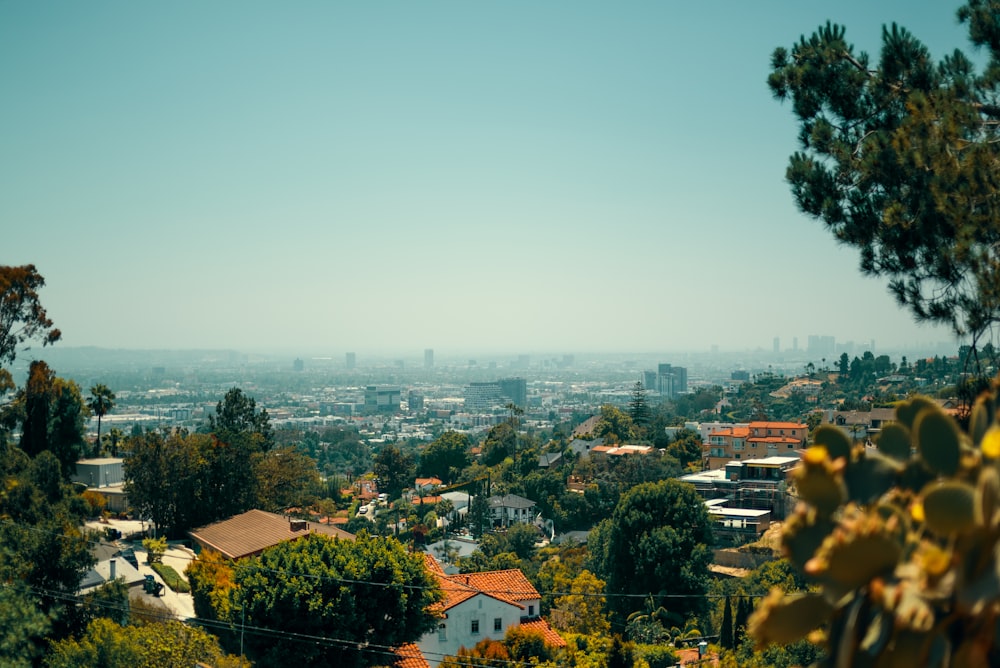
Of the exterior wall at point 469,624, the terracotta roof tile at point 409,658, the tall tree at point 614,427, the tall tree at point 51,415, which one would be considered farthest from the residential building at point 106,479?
the tall tree at point 614,427

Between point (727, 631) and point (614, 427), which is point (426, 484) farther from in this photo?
point (727, 631)

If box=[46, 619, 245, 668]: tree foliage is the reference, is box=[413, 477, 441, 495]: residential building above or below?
below

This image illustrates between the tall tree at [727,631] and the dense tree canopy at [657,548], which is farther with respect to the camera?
the dense tree canopy at [657,548]

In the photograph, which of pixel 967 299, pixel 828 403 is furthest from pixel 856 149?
pixel 828 403

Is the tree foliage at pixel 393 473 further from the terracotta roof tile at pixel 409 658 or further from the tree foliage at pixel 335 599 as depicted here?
the tree foliage at pixel 335 599

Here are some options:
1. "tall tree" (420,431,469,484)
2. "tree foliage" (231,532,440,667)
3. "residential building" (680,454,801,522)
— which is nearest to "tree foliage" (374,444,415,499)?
"tall tree" (420,431,469,484)

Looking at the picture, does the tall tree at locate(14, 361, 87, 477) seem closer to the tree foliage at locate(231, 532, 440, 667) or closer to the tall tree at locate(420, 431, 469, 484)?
the tree foliage at locate(231, 532, 440, 667)
